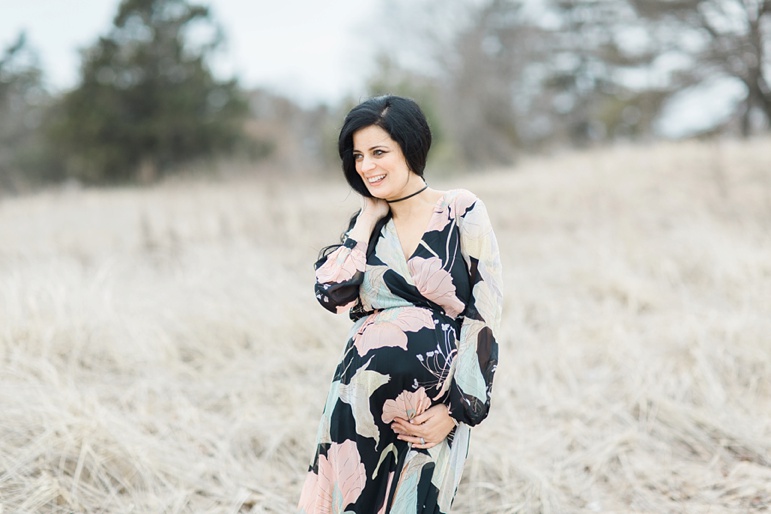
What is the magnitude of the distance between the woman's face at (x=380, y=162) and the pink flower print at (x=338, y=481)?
0.72 metres

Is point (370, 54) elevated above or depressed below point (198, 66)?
above

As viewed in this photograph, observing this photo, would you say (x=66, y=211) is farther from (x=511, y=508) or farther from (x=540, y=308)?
(x=511, y=508)

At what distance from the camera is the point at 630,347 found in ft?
12.4

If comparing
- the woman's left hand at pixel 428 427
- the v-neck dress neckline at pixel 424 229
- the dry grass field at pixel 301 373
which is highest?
the v-neck dress neckline at pixel 424 229

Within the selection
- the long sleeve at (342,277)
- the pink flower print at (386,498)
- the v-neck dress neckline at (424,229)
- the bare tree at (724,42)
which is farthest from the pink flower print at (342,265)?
the bare tree at (724,42)

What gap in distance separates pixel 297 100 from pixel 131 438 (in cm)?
2664

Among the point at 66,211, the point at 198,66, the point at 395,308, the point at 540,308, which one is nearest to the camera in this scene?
the point at 395,308

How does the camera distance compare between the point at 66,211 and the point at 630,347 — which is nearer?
the point at 630,347

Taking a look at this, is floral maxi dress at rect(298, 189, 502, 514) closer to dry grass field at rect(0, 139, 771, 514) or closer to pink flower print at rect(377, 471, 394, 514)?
pink flower print at rect(377, 471, 394, 514)

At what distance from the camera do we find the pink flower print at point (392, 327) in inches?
65.6

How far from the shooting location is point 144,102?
664 inches

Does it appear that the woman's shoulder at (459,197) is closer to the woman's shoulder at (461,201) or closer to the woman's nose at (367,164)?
the woman's shoulder at (461,201)

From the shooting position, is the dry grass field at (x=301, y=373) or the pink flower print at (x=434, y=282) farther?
the dry grass field at (x=301, y=373)

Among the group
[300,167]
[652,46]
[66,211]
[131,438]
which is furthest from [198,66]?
[131,438]
